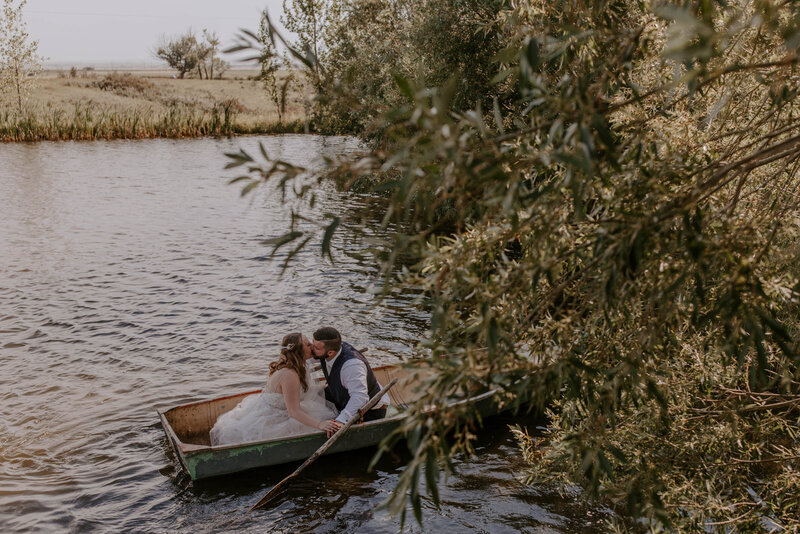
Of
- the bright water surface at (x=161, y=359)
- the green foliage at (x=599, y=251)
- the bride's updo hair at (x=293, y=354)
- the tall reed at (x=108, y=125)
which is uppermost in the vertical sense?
the tall reed at (x=108, y=125)

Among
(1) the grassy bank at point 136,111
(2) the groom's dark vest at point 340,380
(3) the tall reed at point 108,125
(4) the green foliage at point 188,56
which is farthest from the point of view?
(4) the green foliage at point 188,56

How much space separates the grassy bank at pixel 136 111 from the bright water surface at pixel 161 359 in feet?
23.7

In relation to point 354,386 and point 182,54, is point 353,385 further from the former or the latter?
point 182,54

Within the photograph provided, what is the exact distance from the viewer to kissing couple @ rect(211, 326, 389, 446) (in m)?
8.38

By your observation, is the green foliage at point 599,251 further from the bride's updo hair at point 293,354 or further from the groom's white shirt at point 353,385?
the bride's updo hair at point 293,354

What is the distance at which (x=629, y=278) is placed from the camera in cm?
317

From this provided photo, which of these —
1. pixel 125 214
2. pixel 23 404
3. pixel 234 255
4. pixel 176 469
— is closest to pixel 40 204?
pixel 125 214

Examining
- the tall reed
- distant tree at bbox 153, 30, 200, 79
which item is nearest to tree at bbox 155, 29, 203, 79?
distant tree at bbox 153, 30, 200, 79

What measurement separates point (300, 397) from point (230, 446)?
3.63 ft

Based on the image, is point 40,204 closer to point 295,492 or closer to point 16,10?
point 295,492

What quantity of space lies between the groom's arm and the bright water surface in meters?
0.84

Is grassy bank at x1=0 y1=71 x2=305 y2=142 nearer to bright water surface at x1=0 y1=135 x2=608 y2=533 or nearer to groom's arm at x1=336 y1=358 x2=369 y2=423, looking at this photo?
bright water surface at x1=0 y1=135 x2=608 y2=533

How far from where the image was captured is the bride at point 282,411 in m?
8.34

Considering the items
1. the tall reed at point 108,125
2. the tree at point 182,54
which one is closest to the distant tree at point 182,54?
the tree at point 182,54
